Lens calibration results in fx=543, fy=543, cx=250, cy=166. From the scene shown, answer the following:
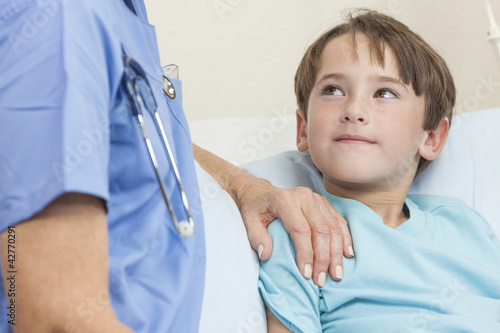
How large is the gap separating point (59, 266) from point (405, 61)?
36.1 inches

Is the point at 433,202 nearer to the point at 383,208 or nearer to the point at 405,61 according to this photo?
the point at 383,208

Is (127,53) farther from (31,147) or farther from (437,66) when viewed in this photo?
(437,66)

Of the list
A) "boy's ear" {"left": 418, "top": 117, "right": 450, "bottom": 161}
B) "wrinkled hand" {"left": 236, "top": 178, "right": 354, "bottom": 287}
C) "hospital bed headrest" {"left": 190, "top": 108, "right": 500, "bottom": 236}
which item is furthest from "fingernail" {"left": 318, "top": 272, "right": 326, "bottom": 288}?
"boy's ear" {"left": 418, "top": 117, "right": 450, "bottom": 161}

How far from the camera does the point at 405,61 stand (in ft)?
3.96

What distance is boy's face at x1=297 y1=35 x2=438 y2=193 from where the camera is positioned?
1.13 meters

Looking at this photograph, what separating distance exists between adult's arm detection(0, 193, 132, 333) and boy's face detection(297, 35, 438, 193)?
2.20ft

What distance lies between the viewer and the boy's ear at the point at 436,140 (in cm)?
130

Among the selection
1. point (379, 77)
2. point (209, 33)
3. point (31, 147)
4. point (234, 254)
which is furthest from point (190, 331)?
point (209, 33)

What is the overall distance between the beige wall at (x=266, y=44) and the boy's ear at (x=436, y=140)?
2.70 feet

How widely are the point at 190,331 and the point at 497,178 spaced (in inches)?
38.1

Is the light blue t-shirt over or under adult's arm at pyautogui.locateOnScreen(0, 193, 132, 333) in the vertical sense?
under

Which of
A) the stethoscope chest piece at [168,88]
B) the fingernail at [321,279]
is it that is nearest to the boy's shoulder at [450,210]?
the fingernail at [321,279]

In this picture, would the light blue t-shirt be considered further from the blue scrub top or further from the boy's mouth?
the blue scrub top

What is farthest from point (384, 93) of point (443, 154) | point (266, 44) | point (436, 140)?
point (266, 44)
